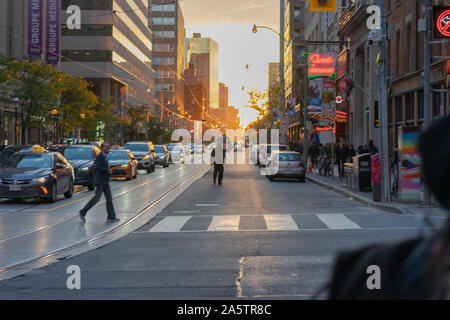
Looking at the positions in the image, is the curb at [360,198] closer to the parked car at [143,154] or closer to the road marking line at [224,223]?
→ the road marking line at [224,223]

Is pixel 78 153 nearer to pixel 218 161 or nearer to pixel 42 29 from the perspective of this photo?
pixel 218 161

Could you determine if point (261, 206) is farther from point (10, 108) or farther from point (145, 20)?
point (145, 20)

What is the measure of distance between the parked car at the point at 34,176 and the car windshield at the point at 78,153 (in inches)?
219

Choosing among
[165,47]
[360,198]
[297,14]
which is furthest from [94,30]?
[165,47]

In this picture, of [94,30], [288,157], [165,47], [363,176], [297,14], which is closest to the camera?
[363,176]

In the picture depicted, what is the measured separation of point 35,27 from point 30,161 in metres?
38.9

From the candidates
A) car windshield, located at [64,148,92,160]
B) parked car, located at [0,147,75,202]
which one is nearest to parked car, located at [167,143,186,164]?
car windshield, located at [64,148,92,160]

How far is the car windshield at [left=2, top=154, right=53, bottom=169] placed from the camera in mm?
21484

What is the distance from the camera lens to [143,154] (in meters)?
42.5

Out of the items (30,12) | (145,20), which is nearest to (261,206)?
(30,12)

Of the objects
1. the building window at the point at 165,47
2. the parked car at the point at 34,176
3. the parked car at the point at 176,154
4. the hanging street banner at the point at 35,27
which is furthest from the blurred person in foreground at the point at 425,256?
the building window at the point at 165,47

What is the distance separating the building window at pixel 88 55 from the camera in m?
88.4

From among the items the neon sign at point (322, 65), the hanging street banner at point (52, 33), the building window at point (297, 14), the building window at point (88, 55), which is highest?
the building window at point (297, 14)

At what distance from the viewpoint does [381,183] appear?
19.8 metres
